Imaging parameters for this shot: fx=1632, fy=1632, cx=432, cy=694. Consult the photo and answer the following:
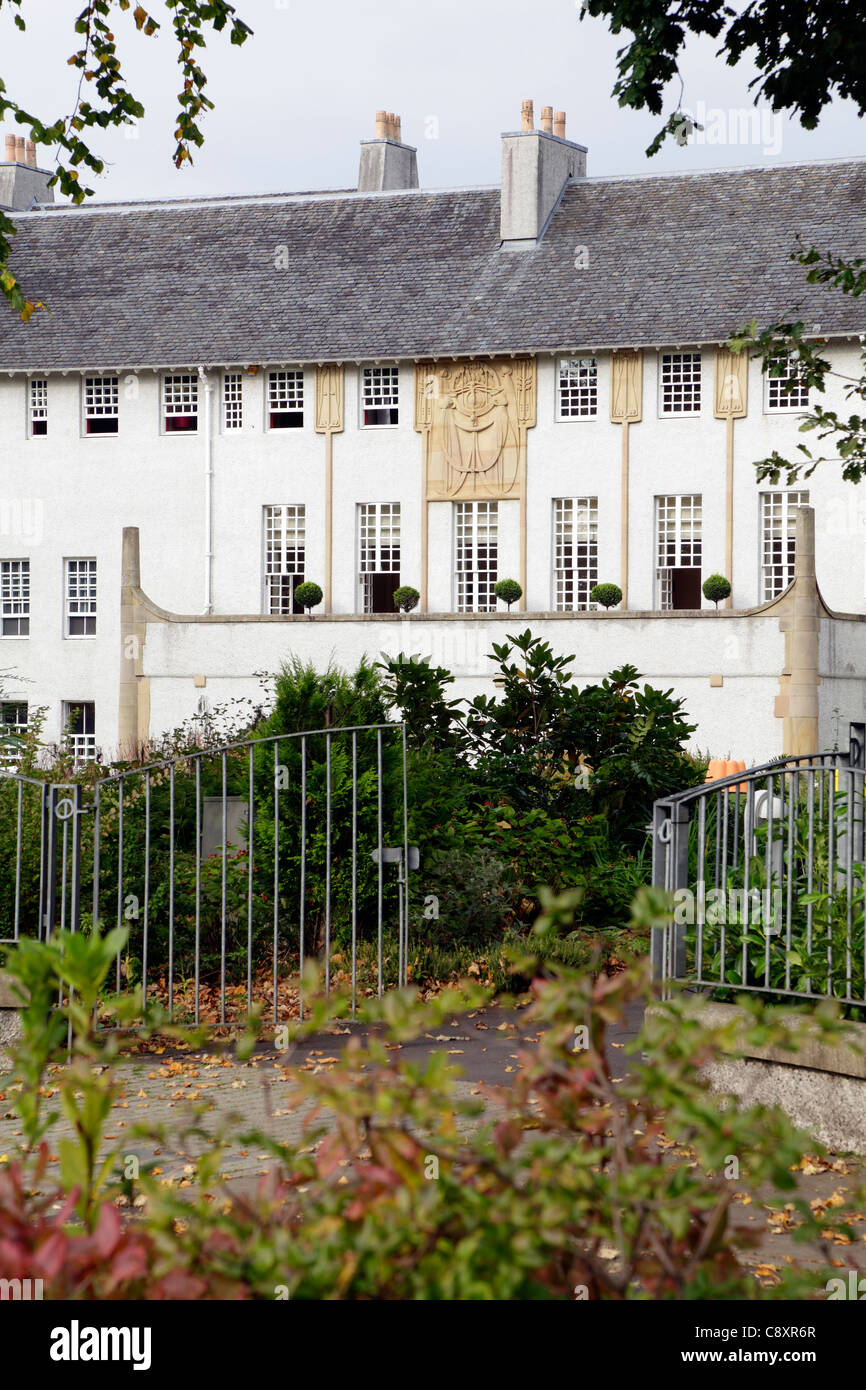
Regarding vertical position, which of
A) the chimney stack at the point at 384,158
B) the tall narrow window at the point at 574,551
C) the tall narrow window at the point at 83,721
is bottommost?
the tall narrow window at the point at 83,721

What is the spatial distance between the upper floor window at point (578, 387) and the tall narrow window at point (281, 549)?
266 inches

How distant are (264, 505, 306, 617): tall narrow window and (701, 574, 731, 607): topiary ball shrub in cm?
973

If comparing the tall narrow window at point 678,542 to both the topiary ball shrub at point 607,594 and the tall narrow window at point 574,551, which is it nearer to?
the tall narrow window at point 574,551

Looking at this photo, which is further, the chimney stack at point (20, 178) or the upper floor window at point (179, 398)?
the chimney stack at point (20, 178)

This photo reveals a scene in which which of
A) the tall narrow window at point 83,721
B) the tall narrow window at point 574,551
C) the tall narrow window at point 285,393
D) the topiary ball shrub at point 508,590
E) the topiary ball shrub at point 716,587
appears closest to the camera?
the topiary ball shrub at point 716,587

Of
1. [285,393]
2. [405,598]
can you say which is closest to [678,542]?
[405,598]

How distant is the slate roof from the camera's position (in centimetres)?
3616

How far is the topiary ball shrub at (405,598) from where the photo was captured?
3619cm

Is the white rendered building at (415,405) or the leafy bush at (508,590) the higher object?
the white rendered building at (415,405)

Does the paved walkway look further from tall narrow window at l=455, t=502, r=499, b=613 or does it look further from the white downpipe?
the white downpipe

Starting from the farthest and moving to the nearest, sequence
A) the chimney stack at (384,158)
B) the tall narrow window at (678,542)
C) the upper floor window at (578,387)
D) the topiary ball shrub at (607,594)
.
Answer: the chimney stack at (384,158) → the upper floor window at (578,387) → the tall narrow window at (678,542) → the topiary ball shrub at (607,594)

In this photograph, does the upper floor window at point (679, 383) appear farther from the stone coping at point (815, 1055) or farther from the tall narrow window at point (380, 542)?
the stone coping at point (815, 1055)

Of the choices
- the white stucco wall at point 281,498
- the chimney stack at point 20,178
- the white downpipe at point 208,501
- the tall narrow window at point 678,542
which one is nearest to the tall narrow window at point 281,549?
the white stucco wall at point 281,498
